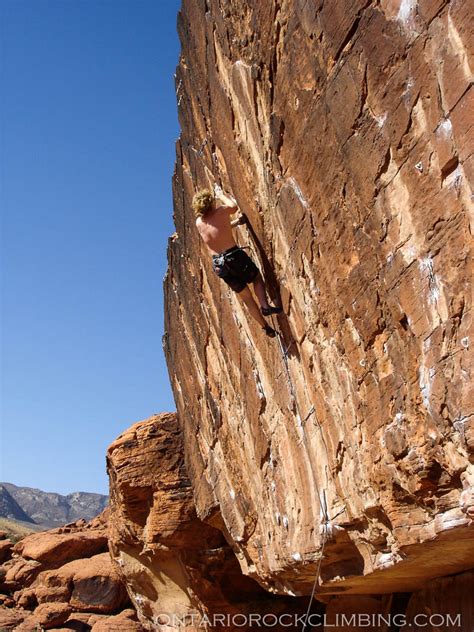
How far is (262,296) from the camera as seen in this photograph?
22.5 feet

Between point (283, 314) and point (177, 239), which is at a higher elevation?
point (177, 239)

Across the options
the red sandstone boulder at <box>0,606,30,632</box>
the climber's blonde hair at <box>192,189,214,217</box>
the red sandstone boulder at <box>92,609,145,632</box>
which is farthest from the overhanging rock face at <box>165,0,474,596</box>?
the red sandstone boulder at <box>0,606,30,632</box>

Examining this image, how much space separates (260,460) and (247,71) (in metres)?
4.17

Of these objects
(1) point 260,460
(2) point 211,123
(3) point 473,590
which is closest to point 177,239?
(2) point 211,123

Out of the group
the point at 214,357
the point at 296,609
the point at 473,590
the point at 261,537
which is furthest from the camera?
the point at 296,609

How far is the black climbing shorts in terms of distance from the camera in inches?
270

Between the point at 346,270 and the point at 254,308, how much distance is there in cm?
170

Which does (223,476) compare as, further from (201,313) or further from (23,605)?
(23,605)

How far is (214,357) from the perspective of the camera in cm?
947

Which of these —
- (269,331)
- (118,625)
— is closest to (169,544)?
(118,625)

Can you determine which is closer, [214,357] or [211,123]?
[211,123]

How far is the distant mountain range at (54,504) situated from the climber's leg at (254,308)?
93.0m

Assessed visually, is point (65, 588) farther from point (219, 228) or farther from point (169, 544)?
point (219, 228)

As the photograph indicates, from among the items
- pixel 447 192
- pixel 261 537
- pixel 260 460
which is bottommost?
pixel 261 537
